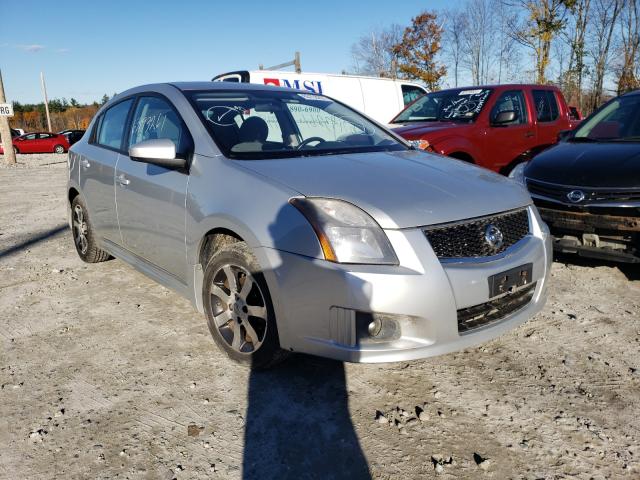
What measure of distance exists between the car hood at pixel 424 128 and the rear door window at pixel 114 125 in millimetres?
3466

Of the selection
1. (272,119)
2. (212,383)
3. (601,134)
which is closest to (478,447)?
(212,383)

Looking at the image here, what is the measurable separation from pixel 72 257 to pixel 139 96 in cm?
226

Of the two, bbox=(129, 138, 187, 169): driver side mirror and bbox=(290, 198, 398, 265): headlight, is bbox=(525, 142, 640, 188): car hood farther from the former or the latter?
bbox=(129, 138, 187, 169): driver side mirror

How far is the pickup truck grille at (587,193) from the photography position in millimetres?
3750

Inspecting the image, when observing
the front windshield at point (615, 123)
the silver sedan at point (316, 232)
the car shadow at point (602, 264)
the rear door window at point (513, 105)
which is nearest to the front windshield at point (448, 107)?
the rear door window at point (513, 105)

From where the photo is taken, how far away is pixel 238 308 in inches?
108

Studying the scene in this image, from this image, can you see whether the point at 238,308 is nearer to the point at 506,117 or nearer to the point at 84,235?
the point at 84,235

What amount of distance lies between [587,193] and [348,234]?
261 cm

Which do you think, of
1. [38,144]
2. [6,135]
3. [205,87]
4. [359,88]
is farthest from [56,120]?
[205,87]

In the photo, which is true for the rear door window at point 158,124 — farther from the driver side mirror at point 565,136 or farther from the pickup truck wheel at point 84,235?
the driver side mirror at point 565,136

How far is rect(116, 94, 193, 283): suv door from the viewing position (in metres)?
3.08

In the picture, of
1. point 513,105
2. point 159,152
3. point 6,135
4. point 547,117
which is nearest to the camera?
point 159,152

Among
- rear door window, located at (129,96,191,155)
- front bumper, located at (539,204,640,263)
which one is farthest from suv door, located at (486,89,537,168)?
rear door window, located at (129,96,191,155)

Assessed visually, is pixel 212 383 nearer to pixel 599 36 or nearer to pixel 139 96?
pixel 139 96
